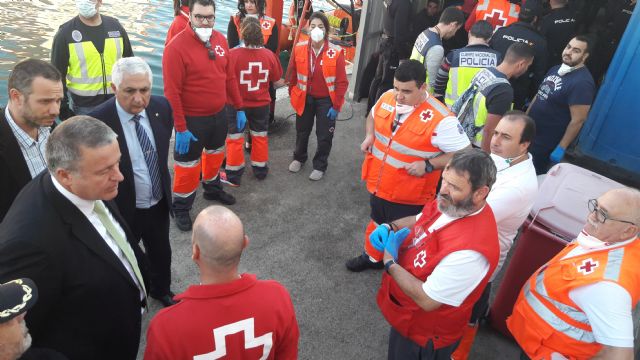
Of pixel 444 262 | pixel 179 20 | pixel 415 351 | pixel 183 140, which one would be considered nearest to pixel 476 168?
pixel 444 262

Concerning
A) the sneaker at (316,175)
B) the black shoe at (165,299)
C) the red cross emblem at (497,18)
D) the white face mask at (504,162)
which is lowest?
the black shoe at (165,299)

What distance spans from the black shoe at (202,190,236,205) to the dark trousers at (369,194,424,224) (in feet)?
5.72

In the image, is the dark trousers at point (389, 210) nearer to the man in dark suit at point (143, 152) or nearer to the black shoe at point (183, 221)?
the man in dark suit at point (143, 152)

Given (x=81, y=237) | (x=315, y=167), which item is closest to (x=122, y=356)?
(x=81, y=237)

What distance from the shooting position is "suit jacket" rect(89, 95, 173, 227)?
2.94 meters

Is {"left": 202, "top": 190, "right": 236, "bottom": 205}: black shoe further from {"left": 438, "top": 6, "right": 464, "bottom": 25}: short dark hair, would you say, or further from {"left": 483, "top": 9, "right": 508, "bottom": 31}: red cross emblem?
{"left": 483, "top": 9, "right": 508, "bottom": 31}: red cross emblem

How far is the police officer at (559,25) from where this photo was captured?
5.79 meters

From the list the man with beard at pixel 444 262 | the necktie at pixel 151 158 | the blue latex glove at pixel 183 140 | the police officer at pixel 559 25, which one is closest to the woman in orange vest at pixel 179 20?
the blue latex glove at pixel 183 140

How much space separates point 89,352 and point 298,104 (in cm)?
383

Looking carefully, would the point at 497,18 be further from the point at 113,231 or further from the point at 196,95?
the point at 113,231

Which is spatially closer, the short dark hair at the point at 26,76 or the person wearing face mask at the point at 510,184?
the short dark hair at the point at 26,76

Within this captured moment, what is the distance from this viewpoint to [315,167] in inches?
221

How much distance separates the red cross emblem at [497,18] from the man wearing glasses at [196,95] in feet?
12.1

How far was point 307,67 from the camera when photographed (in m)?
5.25
